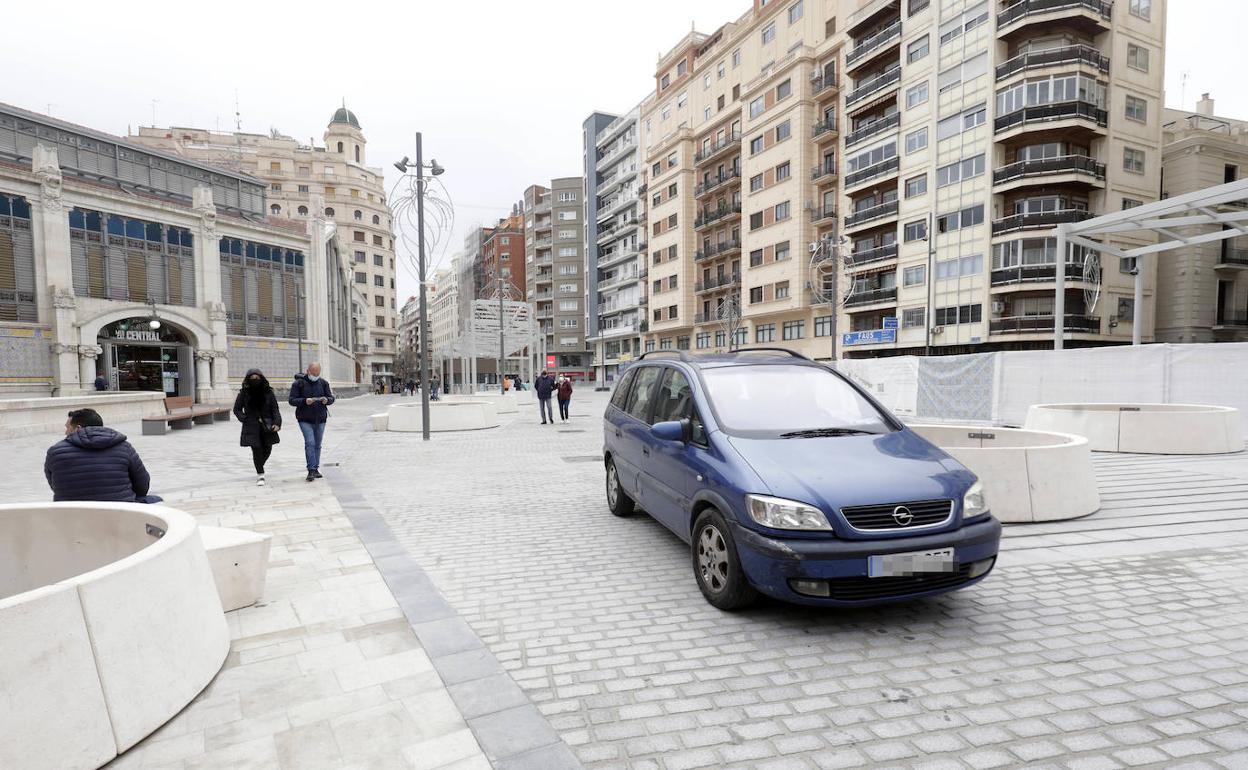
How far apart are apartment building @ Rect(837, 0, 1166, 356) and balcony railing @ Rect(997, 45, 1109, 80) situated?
3.0 inches

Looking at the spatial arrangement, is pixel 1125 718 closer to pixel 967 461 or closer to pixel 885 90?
pixel 967 461

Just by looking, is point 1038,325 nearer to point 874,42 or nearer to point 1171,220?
point 1171,220

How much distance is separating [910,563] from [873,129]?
1677 inches

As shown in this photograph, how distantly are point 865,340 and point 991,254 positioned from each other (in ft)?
28.1

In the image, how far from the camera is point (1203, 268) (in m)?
36.8

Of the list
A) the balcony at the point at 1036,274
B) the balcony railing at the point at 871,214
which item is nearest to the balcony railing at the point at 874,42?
the balcony railing at the point at 871,214

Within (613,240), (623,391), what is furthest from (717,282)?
(623,391)

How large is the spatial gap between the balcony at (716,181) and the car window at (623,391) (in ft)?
156

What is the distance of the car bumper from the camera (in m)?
3.41

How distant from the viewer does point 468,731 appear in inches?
107

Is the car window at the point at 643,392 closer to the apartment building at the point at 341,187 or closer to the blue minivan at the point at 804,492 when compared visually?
the blue minivan at the point at 804,492

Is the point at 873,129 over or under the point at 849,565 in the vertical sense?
over

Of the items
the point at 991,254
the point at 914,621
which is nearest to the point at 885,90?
the point at 991,254

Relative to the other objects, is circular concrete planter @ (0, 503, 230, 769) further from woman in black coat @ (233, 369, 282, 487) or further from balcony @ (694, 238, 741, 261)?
balcony @ (694, 238, 741, 261)
